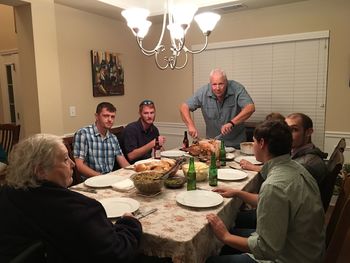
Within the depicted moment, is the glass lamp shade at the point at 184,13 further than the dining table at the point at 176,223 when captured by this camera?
Yes

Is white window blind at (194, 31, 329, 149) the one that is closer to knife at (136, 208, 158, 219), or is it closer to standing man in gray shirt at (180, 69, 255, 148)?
standing man in gray shirt at (180, 69, 255, 148)

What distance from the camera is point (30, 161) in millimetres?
1152

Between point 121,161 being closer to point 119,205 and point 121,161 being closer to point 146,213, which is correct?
point 119,205

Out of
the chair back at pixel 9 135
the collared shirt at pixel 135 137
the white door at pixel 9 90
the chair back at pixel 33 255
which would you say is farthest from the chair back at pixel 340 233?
the white door at pixel 9 90

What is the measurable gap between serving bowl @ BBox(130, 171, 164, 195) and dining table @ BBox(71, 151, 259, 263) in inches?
1.4

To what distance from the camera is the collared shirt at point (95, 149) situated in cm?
253

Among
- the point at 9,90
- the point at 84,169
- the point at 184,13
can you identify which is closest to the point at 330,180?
the point at 184,13

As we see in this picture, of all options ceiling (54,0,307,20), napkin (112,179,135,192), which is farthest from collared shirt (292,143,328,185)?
ceiling (54,0,307,20)

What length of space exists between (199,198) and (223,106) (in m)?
1.86

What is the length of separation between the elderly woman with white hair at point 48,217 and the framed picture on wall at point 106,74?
111 inches

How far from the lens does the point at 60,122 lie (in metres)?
3.22

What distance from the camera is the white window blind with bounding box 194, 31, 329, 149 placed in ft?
11.5

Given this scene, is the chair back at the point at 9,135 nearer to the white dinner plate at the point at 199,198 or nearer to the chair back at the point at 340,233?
the white dinner plate at the point at 199,198

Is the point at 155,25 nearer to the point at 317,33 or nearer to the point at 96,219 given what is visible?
the point at 317,33
